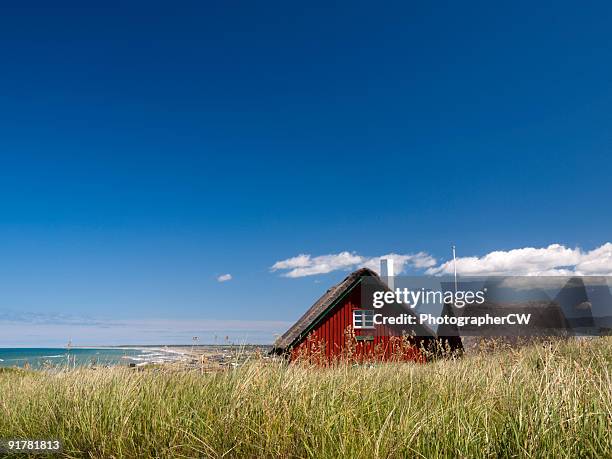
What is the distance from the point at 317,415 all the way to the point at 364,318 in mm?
17562

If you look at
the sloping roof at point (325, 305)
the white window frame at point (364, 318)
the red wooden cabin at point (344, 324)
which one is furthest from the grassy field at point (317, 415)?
the white window frame at point (364, 318)

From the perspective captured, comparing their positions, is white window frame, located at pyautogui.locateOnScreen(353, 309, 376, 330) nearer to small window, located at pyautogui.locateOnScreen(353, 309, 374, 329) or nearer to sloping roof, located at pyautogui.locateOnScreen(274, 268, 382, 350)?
small window, located at pyautogui.locateOnScreen(353, 309, 374, 329)

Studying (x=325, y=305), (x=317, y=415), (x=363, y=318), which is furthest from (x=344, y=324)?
(x=317, y=415)

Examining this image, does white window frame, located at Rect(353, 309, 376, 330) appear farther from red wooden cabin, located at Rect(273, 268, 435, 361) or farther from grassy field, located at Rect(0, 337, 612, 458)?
grassy field, located at Rect(0, 337, 612, 458)

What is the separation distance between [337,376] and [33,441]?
11.7 feet

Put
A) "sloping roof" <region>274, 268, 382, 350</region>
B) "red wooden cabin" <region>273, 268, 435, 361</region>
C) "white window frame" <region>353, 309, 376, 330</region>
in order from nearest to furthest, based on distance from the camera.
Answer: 1. "sloping roof" <region>274, 268, 382, 350</region>
2. "red wooden cabin" <region>273, 268, 435, 361</region>
3. "white window frame" <region>353, 309, 376, 330</region>

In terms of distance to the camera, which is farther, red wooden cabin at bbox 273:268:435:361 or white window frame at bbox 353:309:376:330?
white window frame at bbox 353:309:376:330

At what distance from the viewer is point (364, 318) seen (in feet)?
71.2

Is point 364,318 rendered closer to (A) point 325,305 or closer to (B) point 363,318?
(B) point 363,318

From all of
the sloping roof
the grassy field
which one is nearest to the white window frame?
the sloping roof

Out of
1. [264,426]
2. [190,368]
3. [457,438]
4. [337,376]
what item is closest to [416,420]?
[457,438]

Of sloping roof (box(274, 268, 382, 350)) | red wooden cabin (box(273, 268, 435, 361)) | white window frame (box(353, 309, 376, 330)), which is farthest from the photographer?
white window frame (box(353, 309, 376, 330))

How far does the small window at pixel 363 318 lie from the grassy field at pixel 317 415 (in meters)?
14.8

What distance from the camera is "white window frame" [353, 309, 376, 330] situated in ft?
70.6
